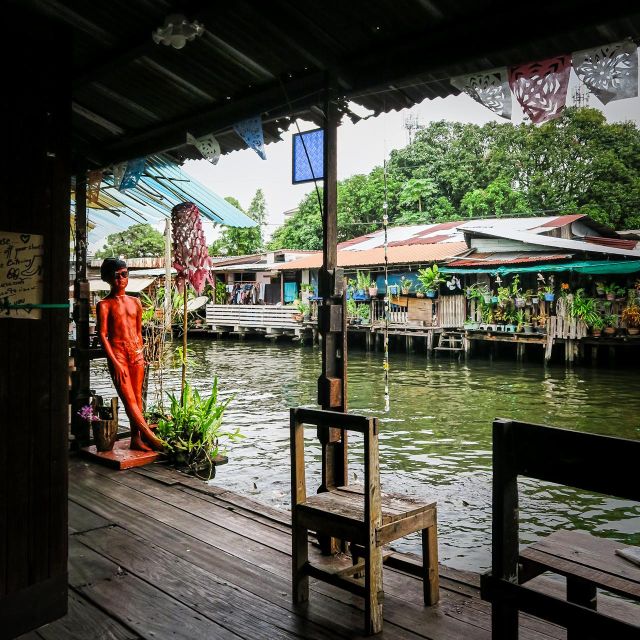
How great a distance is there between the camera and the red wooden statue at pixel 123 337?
5.30 metres

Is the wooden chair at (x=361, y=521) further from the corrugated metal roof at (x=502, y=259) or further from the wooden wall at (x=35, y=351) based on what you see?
the corrugated metal roof at (x=502, y=259)

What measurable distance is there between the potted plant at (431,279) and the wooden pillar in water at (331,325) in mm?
17395

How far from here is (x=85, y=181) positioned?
5.79 m

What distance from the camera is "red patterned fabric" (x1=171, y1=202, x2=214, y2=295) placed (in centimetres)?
568

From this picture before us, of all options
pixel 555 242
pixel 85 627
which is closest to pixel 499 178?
pixel 555 242

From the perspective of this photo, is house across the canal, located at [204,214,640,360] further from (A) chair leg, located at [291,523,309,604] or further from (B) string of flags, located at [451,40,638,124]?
(A) chair leg, located at [291,523,309,604]

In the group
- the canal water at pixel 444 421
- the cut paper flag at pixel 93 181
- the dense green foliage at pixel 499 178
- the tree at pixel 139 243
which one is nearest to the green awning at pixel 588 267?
the canal water at pixel 444 421

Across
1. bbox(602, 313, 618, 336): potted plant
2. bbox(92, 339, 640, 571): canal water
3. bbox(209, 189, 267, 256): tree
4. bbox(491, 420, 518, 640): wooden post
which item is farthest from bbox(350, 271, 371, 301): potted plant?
bbox(491, 420, 518, 640): wooden post

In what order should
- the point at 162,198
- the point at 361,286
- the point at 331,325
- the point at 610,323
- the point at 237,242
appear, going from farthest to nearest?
the point at 237,242 → the point at 361,286 → the point at 610,323 → the point at 162,198 → the point at 331,325

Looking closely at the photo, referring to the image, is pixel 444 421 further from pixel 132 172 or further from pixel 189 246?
pixel 132 172

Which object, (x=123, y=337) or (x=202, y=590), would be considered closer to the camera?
(x=202, y=590)

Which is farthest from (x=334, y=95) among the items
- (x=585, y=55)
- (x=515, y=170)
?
(x=515, y=170)

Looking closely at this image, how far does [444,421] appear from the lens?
10.5 m

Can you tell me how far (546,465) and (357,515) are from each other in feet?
3.68
